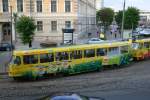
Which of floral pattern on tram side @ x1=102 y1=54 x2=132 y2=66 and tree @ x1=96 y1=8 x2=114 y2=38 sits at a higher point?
tree @ x1=96 y1=8 x2=114 y2=38

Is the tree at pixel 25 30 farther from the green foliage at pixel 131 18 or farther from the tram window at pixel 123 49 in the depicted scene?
the green foliage at pixel 131 18

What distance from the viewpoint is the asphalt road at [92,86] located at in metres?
21.0

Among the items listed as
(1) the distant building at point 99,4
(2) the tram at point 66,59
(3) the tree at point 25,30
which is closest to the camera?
(2) the tram at point 66,59

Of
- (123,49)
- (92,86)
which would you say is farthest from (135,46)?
(92,86)

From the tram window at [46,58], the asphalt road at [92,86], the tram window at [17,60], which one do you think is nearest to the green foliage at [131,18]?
the asphalt road at [92,86]

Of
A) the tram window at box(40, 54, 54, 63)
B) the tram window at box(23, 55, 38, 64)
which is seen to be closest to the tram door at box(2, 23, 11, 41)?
the tram window at box(40, 54, 54, 63)

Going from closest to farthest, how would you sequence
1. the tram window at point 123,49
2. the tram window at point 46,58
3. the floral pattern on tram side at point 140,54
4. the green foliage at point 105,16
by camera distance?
the tram window at point 46,58
the tram window at point 123,49
the floral pattern on tram side at point 140,54
the green foliage at point 105,16

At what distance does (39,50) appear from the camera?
2678 centimetres

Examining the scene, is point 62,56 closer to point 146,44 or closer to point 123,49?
point 123,49

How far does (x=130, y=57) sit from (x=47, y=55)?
10.2 metres

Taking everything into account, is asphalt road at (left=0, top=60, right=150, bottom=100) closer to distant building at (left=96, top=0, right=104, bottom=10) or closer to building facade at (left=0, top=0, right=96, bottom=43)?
building facade at (left=0, top=0, right=96, bottom=43)

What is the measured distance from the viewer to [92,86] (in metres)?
24.1

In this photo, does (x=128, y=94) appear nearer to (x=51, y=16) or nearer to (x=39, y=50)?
(x=39, y=50)

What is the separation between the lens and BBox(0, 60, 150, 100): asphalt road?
21.0 m
